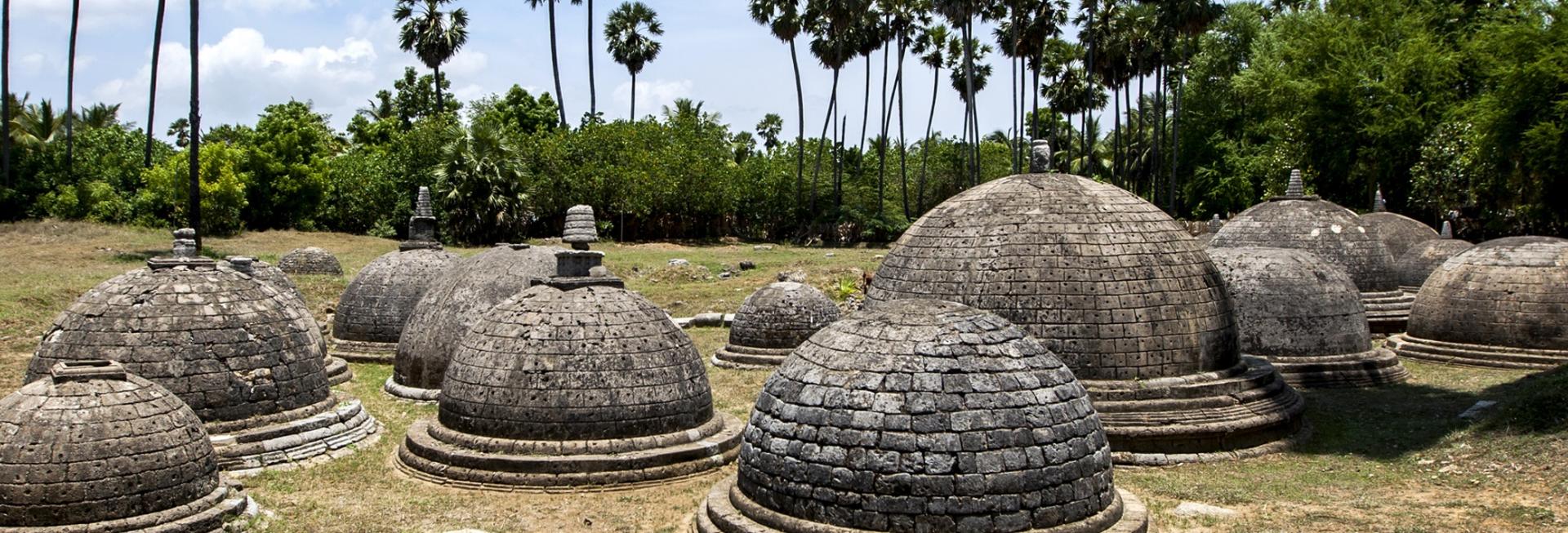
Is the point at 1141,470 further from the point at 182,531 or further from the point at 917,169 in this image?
the point at 917,169

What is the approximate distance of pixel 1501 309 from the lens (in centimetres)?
2255

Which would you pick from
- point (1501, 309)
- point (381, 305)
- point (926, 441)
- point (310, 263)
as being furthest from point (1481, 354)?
point (310, 263)

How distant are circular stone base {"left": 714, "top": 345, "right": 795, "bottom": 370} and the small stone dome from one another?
1629cm

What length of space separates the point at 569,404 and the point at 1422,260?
79.0ft

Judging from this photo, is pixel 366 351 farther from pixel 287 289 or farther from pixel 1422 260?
pixel 1422 260

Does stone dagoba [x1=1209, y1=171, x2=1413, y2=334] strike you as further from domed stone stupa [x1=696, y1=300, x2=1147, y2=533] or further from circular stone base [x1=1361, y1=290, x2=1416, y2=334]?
domed stone stupa [x1=696, y1=300, x2=1147, y2=533]

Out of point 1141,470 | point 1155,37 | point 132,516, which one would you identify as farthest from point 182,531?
point 1155,37

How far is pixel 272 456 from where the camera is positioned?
15.1 meters

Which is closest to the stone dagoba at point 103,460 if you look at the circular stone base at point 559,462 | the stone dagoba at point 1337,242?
the circular stone base at point 559,462

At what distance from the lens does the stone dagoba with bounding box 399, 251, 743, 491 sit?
14.1 metres

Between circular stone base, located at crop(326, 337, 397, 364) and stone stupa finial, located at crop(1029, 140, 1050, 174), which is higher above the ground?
stone stupa finial, located at crop(1029, 140, 1050, 174)

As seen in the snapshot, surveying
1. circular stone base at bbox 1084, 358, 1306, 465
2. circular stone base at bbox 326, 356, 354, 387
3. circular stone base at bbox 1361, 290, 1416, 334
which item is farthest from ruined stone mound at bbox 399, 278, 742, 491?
circular stone base at bbox 1361, 290, 1416, 334

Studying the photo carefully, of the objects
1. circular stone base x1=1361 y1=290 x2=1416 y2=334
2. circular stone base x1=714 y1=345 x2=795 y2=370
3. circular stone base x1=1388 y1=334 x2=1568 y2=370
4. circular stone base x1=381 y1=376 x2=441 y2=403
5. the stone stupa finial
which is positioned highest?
the stone stupa finial

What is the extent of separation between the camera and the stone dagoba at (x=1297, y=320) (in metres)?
20.5
